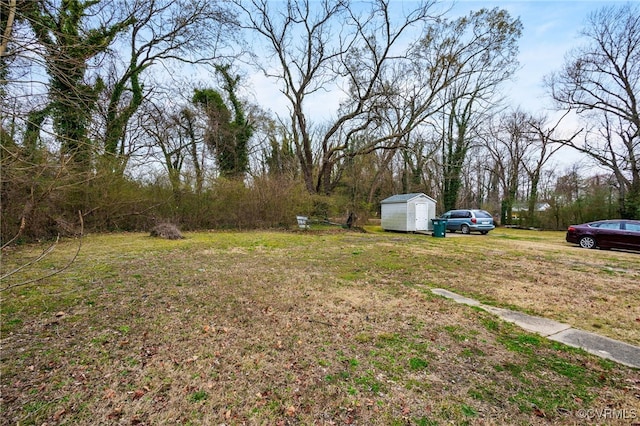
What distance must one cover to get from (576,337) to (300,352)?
115 inches

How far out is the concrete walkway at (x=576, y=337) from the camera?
262 cm

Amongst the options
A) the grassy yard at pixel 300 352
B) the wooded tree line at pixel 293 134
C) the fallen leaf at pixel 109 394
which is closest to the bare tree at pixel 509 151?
the wooded tree line at pixel 293 134

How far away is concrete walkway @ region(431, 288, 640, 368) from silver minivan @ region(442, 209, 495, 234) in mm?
12892

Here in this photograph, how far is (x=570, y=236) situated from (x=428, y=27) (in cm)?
1171

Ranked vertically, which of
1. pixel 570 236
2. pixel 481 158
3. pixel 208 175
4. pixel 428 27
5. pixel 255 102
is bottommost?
pixel 570 236

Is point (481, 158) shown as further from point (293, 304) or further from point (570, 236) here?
point (293, 304)

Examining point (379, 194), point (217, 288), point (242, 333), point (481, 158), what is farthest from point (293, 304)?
point (481, 158)

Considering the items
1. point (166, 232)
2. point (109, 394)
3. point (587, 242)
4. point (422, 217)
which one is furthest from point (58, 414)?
point (422, 217)

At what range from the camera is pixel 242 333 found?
9.85 feet

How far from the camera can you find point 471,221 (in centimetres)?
1534

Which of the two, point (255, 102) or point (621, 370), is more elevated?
point (255, 102)

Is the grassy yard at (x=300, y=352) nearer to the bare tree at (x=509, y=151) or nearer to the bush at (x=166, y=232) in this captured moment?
the bush at (x=166, y=232)

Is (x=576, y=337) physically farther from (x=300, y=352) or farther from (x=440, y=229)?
(x=440, y=229)

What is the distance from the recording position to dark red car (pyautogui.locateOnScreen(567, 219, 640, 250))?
939 cm
